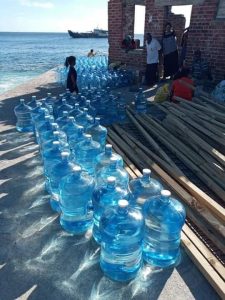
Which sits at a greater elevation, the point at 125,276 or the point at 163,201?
the point at 163,201

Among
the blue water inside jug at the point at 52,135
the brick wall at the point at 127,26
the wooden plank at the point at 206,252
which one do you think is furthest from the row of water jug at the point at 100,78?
the wooden plank at the point at 206,252

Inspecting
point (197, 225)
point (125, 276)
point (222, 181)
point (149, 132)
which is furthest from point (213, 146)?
point (125, 276)

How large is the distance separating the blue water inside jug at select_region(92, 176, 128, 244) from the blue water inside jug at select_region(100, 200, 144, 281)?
0.97 feet

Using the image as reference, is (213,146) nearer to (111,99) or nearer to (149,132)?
(149,132)

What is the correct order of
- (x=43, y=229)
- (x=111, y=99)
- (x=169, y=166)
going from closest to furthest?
1. (x=43, y=229)
2. (x=169, y=166)
3. (x=111, y=99)

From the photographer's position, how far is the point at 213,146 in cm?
570

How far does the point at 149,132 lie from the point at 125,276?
4298 millimetres

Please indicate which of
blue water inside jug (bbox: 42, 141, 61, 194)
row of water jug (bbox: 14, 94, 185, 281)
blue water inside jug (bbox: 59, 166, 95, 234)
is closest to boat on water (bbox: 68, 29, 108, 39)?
blue water inside jug (bbox: 42, 141, 61, 194)

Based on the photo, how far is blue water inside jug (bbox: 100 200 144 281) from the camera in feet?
9.68

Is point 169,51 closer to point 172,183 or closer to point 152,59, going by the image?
point 152,59

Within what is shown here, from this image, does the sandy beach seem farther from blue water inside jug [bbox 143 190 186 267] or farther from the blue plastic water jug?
the blue plastic water jug

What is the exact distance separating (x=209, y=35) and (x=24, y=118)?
757 centimetres

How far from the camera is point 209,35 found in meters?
10.6

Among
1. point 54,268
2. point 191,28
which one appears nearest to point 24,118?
point 54,268
